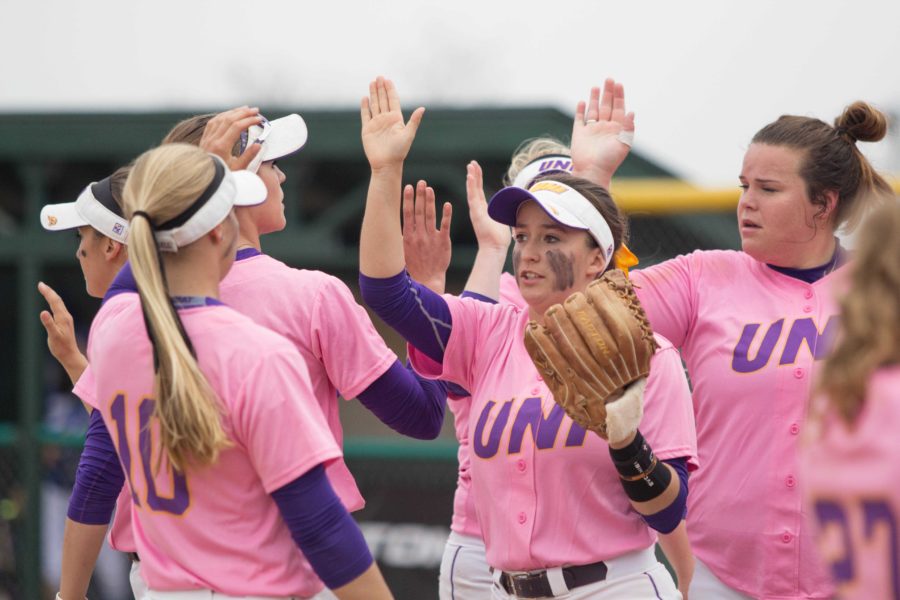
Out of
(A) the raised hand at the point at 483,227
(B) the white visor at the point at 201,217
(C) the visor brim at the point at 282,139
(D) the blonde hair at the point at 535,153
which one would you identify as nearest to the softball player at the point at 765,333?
(A) the raised hand at the point at 483,227

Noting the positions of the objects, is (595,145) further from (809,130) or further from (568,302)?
(568,302)

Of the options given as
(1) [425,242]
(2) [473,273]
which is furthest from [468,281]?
(1) [425,242]

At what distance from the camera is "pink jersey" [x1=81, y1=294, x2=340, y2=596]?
2.30m

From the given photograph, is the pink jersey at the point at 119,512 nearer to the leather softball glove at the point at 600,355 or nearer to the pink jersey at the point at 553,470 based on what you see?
the pink jersey at the point at 553,470

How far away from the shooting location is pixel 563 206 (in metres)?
3.05

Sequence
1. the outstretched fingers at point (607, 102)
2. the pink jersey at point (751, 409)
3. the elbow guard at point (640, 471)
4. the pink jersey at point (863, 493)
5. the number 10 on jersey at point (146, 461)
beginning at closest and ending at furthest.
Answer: the pink jersey at point (863, 493), the number 10 on jersey at point (146, 461), the elbow guard at point (640, 471), the pink jersey at point (751, 409), the outstretched fingers at point (607, 102)

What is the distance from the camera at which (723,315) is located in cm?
320

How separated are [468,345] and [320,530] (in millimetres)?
928

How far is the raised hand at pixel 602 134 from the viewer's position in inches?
138

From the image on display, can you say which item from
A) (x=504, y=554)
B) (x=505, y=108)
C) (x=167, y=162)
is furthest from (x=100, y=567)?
(x=167, y=162)

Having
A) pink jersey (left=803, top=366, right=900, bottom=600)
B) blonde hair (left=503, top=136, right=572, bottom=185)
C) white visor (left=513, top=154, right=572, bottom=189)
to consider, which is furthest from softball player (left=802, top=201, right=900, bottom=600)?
blonde hair (left=503, top=136, right=572, bottom=185)

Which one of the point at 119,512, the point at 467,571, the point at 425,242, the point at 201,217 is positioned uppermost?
the point at 201,217

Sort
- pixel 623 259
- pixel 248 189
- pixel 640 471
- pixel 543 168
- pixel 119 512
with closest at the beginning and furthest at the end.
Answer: pixel 248 189 < pixel 640 471 < pixel 119 512 < pixel 623 259 < pixel 543 168

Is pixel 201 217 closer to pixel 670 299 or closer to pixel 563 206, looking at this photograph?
pixel 563 206
